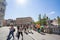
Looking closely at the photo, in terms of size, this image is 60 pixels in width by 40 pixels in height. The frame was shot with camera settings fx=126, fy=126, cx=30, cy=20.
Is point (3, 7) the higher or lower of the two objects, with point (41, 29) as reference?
higher

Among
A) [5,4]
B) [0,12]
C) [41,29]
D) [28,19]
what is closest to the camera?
[41,29]

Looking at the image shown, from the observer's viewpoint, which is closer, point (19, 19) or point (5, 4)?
point (5, 4)

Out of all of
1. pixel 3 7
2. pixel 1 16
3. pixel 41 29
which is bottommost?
pixel 41 29

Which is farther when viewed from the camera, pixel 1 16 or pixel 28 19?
pixel 28 19

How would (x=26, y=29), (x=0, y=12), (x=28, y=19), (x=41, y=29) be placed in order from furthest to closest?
(x=28, y=19) < (x=0, y=12) < (x=41, y=29) < (x=26, y=29)

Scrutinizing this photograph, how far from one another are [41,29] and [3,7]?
1353 inches

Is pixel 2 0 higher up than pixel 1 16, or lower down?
higher up

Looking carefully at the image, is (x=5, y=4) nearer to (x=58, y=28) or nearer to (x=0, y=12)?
(x=0, y=12)

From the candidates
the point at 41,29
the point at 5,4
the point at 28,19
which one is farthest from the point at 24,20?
the point at 41,29

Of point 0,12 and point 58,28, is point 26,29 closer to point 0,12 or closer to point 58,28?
point 58,28

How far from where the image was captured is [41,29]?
87.7ft

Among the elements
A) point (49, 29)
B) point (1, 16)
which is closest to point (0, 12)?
point (1, 16)

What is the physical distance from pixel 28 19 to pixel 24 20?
3.75 metres

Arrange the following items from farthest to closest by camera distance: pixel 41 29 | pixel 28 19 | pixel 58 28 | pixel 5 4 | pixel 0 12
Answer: pixel 28 19
pixel 5 4
pixel 0 12
pixel 41 29
pixel 58 28
